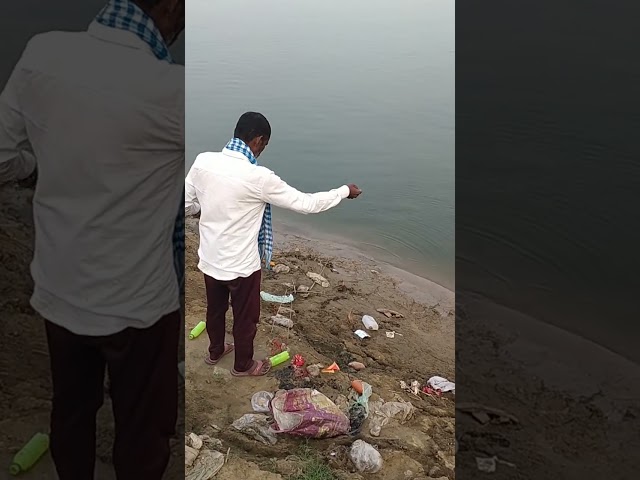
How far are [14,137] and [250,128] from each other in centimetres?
107

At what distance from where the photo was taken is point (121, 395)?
1011mm

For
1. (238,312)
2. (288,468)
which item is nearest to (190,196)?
(238,312)

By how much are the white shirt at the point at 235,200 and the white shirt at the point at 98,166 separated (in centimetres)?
94

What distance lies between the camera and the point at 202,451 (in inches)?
75.5

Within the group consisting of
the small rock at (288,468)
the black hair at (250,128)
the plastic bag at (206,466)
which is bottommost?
the small rock at (288,468)

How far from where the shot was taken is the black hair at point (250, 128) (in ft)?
6.36

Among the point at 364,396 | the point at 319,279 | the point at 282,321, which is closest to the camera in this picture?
the point at 364,396

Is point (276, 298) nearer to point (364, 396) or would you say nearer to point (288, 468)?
point (364, 396)

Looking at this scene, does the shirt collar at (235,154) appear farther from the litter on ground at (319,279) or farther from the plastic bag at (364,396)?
the litter on ground at (319,279)

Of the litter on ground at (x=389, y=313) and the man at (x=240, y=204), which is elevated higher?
the man at (x=240, y=204)

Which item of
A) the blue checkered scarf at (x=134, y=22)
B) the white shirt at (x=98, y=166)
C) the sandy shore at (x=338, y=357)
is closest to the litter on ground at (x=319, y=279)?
the sandy shore at (x=338, y=357)

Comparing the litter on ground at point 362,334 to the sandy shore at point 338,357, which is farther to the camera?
the litter on ground at point 362,334
